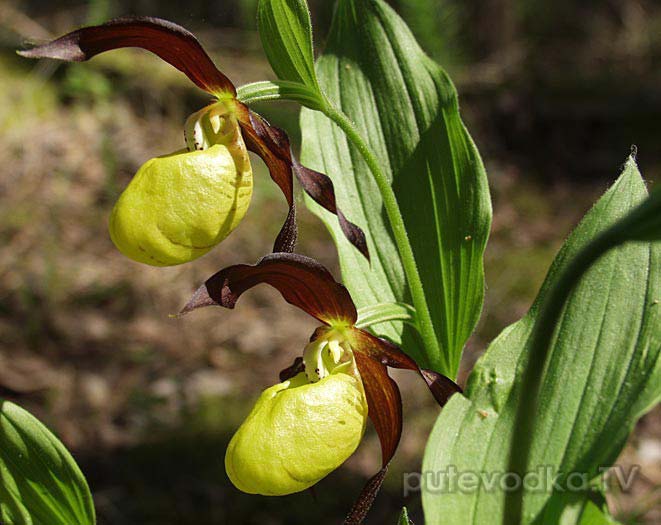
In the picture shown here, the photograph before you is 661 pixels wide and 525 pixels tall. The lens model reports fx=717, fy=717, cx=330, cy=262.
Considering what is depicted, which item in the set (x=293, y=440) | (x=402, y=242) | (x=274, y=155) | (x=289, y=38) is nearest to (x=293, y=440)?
(x=293, y=440)

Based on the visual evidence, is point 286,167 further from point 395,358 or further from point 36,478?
point 36,478

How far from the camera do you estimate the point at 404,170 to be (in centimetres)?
135

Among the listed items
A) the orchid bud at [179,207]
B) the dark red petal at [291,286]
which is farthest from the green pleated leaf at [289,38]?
the dark red petal at [291,286]

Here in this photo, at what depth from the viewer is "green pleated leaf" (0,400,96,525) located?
3.88 ft

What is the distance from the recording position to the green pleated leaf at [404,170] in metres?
1.28

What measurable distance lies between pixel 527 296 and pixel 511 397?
5.60 ft

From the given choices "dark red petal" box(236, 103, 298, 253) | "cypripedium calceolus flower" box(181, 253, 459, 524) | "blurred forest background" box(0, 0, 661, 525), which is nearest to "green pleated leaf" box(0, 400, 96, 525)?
"cypripedium calceolus flower" box(181, 253, 459, 524)

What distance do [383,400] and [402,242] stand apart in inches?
10.5

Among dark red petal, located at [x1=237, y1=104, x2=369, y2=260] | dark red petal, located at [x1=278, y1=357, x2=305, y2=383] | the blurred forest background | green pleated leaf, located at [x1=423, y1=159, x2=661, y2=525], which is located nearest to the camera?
green pleated leaf, located at [x1=423, y1=159, x2=661, y2=525]

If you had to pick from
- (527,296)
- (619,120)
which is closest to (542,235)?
(527,296)

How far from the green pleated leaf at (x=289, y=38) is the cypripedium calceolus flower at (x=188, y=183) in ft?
0.31

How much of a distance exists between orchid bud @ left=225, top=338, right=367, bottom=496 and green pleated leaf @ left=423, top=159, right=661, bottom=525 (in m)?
0.14

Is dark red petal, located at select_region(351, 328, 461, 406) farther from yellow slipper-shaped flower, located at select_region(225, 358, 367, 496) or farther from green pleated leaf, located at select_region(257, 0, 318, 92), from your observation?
green pleated leaf, located at select_region(257, 0, 318, 92)

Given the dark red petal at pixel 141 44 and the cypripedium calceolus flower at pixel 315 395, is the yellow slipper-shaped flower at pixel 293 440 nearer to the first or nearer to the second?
the cypripedium calceolus flower at pixel 315 395
